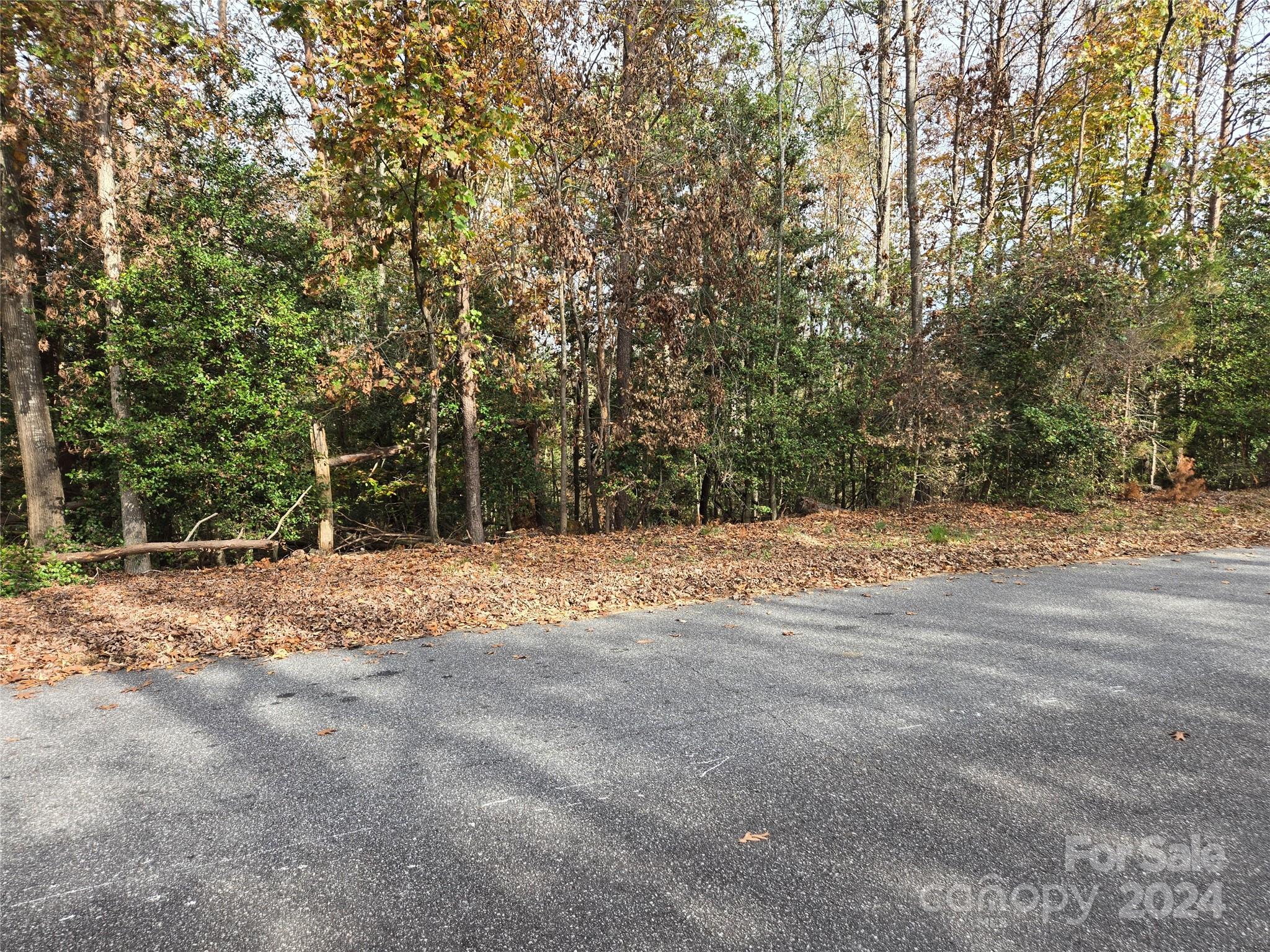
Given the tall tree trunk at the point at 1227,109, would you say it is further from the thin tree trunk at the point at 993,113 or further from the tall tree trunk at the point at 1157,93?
the thin tree trunk at the point at 993,113

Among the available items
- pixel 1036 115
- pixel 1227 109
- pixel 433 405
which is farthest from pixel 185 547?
pixel 1227 109

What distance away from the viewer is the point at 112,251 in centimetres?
828

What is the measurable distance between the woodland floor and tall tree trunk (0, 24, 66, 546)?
74.4 inches

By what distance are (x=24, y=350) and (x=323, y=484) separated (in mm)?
4001

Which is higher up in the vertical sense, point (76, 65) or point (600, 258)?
point (76, 65)

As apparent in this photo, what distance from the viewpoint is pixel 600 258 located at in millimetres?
10516

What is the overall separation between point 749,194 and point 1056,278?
5855 mm

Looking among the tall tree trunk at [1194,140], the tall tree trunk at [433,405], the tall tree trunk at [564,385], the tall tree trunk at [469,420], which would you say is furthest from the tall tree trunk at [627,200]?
the tall tree trunk at [1194,140]

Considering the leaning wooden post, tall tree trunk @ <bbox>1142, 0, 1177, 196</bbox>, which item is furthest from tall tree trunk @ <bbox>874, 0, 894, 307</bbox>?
the leaning wooden post

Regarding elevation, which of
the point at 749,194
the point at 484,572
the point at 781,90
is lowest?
the point at 484,572

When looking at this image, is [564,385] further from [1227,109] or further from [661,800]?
[1227,109]

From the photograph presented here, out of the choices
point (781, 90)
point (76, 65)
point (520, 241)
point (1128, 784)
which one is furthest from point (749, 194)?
point (1128, 784)

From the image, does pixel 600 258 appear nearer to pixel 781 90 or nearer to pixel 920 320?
pixel 781 90

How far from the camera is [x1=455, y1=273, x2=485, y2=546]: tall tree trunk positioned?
31.3 ft
